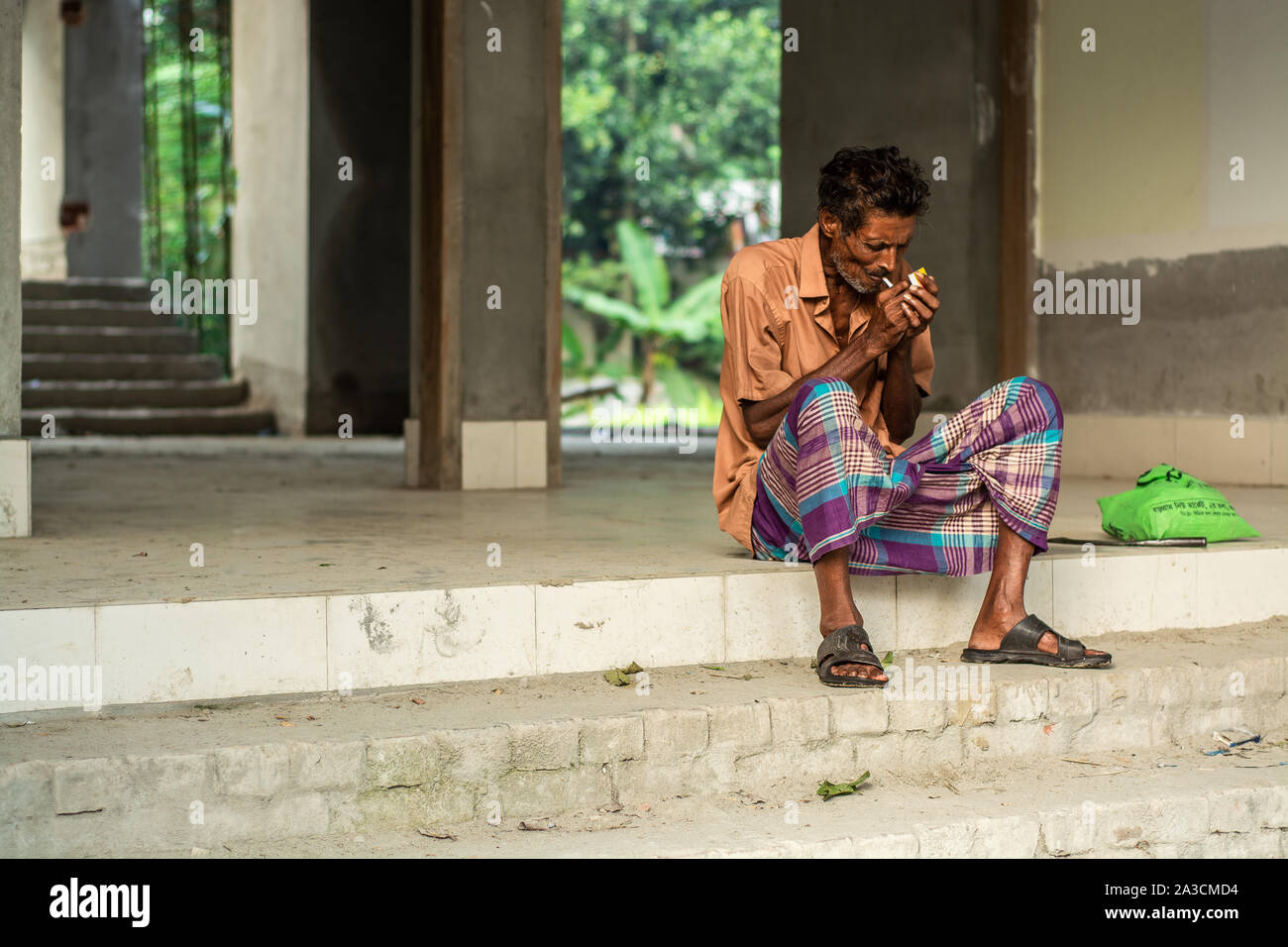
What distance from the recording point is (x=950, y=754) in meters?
3.56

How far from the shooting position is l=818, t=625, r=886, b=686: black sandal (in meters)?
3.47

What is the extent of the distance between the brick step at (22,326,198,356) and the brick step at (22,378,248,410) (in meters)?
0.53

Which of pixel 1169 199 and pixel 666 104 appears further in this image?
pixel 666 104

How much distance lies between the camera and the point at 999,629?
375 cm

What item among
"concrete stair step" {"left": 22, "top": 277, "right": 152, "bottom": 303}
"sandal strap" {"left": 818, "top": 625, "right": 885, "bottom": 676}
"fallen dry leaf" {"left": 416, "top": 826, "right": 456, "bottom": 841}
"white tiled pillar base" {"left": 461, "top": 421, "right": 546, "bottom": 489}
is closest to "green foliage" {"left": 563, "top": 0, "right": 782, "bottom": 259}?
"concrete stair step" {"left": 22, "top": 277, "right": 152, "bottom": 303}

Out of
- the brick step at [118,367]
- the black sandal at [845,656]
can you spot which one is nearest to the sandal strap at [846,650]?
the black sandal at [845,656]

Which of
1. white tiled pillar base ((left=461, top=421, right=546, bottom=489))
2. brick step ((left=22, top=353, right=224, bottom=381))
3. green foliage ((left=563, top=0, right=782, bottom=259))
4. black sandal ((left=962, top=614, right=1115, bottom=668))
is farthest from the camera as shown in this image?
green foliage ((left=563, top=0, right=782, bottom=259))

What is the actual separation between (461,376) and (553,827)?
12.8ft

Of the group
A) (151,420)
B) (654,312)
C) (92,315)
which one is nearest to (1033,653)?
(151,420)

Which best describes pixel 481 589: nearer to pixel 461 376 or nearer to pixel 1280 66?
pixel 461 376

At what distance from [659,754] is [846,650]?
1.82 ft

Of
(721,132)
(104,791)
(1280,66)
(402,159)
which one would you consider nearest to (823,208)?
(104,791)

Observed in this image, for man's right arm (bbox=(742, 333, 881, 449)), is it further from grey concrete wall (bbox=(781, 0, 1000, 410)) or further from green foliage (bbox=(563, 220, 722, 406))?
green foliage (bbox=(563, 220, 722, 406))

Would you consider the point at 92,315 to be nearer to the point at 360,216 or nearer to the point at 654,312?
the point at 360,216
